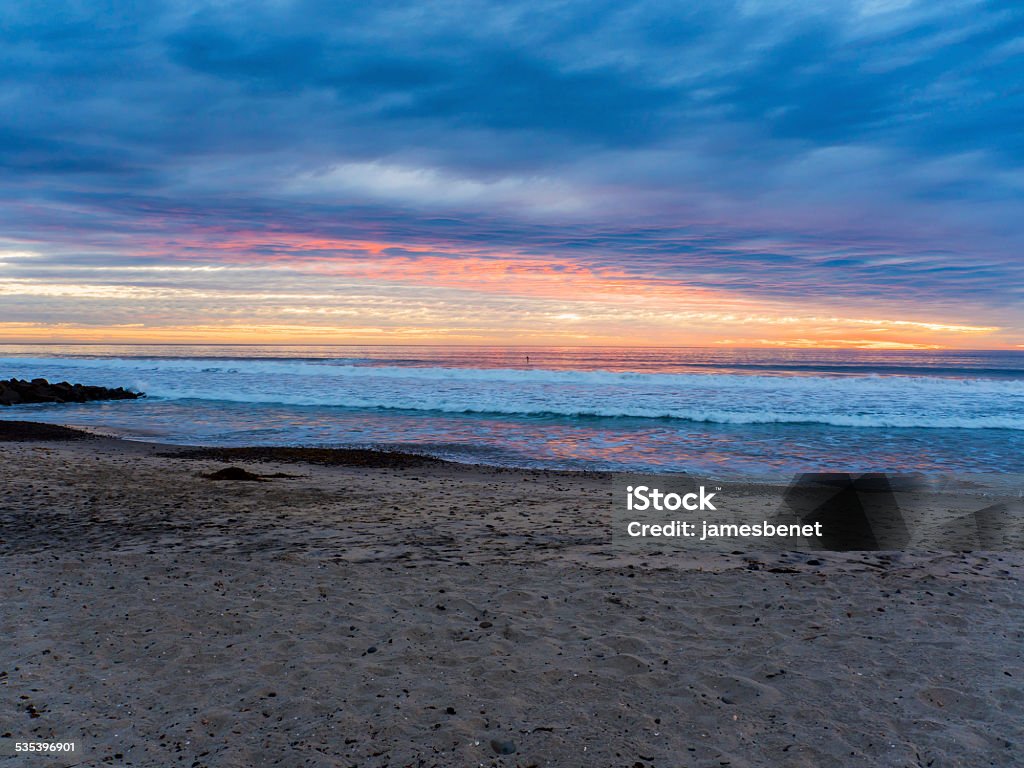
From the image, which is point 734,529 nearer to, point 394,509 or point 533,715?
point 394,509

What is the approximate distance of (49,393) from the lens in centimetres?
3325

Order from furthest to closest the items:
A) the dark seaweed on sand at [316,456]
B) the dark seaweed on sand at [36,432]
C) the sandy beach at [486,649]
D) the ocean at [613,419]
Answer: the dark seaweed on sand at [36,432] < the ocean at [613,419] < the dark seaweed on sand at [316,456] < the sandy beach at [486,649]

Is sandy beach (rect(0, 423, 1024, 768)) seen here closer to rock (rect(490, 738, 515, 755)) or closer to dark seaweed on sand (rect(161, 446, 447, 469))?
rock (rect(490, 738, 515, 755))

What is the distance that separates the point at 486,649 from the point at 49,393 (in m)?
36.1

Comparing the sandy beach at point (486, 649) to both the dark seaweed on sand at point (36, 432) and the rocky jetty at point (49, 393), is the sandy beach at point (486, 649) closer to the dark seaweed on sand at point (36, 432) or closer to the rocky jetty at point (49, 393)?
the dark seaweed on sand at point (36, 432)

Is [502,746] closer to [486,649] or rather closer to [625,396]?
[486,649]

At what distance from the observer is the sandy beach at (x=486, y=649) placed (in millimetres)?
4105

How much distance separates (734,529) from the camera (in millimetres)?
9531

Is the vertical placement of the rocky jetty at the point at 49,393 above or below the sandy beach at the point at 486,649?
above

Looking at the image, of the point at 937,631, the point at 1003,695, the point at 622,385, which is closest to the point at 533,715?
the point at 1003,695

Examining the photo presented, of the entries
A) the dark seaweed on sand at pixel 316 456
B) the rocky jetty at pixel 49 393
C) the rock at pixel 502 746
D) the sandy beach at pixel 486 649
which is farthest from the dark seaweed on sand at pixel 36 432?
the rock at pixel 502 746

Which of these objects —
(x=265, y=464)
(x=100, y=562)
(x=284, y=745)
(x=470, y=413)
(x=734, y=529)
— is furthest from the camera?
(x=470, y=413)

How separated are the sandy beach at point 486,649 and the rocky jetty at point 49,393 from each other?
27.9 m

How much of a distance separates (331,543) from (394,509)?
2225mm
